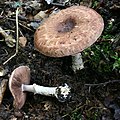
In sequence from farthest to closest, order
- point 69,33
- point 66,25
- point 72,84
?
point 72,84, point 66,25, point 69,33

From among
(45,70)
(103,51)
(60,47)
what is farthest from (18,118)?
(103,51)

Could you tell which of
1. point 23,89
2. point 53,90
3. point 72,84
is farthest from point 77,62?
point 23,89

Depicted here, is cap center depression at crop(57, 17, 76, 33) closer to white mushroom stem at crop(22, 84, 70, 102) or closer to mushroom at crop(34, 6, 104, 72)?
mushroom at crop(34, 6, 104, 72)

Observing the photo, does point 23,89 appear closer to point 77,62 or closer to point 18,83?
point 18,83

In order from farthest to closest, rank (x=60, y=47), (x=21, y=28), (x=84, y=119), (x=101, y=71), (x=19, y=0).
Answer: (x=19, y=0) < (x=21, y=28) < (x=101, y=71) < (x=84, y=119) < (x=60, y=47)

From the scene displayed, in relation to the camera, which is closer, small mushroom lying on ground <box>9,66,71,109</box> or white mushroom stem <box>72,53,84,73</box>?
small mushroom lying on ground <box>9,66,71,109</box>

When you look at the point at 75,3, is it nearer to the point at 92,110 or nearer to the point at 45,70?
the point at 45,70

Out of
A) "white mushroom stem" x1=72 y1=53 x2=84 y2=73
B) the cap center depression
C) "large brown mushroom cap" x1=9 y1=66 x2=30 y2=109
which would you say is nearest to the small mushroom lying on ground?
"large brown mushroom cap" x1=9 y1=66 x2=30 y2=109
